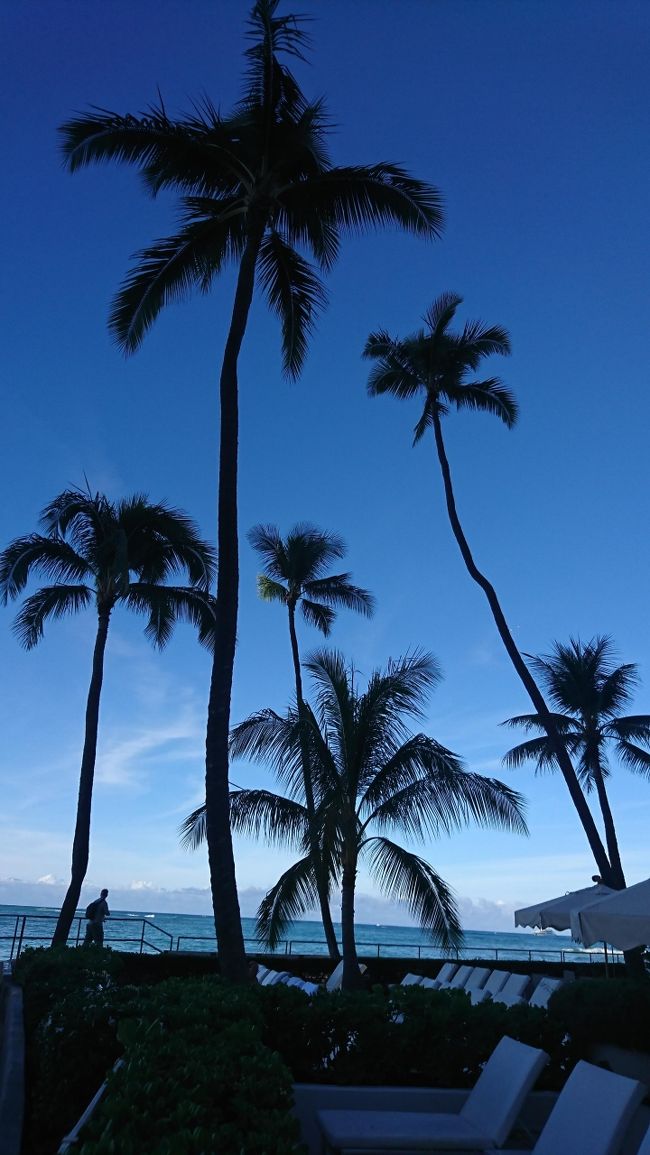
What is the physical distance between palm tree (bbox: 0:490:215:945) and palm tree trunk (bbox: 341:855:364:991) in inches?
256

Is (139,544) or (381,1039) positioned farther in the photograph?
(139,544)

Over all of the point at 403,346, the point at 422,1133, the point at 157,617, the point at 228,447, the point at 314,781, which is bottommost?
the point at 422,1133

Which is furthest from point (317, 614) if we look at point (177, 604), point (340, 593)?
point (177, 604)

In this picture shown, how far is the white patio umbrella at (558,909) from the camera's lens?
1554cm

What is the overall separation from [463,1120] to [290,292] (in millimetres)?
11484

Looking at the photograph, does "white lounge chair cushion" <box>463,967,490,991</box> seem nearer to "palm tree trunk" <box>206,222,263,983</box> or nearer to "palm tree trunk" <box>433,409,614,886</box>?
"palm tree trunk" <box>433,409,614,886</box>

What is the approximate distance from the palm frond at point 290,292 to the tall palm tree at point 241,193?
0.02 m

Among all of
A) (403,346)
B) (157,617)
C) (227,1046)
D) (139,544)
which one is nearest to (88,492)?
(139,544)

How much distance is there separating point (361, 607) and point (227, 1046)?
2342 centimetres

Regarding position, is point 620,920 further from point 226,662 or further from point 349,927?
point 349,927

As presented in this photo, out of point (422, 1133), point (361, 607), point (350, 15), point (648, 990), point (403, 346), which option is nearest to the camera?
point (422, 1133)

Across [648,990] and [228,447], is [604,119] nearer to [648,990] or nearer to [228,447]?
[228,447]

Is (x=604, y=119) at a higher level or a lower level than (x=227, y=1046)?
higher

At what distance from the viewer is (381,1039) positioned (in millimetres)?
6688
